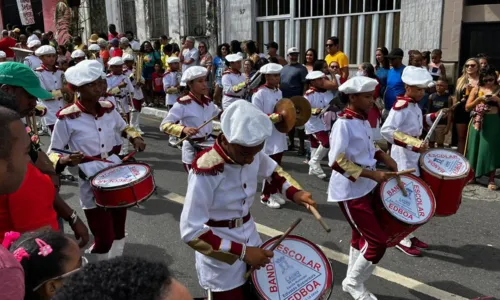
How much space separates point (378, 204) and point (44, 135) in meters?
9.23

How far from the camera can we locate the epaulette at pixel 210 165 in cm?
290

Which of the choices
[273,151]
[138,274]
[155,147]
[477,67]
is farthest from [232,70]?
[138,274]

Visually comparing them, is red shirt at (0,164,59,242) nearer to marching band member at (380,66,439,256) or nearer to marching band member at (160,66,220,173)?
marching band member at (160,66,220,173)

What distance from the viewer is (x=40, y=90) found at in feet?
11.8

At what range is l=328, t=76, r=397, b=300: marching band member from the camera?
3898 mm

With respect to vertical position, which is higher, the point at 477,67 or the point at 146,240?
the point at 477,67

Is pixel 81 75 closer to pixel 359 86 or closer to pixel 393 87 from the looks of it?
pixel 359 86

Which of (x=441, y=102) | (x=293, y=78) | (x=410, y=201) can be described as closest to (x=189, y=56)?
(x=293, y=78)

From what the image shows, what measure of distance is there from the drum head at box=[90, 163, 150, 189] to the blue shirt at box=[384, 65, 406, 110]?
19.3ft

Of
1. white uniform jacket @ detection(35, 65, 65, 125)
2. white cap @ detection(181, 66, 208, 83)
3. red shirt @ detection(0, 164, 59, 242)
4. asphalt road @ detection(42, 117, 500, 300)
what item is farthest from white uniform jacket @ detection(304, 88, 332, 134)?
red shirt @ detection(0, 164, 59, 242)

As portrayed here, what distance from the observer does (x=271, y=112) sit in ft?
22.9

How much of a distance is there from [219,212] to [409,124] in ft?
9.26

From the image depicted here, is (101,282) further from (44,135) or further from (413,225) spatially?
(44,135)

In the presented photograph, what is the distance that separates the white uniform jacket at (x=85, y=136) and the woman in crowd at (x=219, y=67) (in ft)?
24.7
